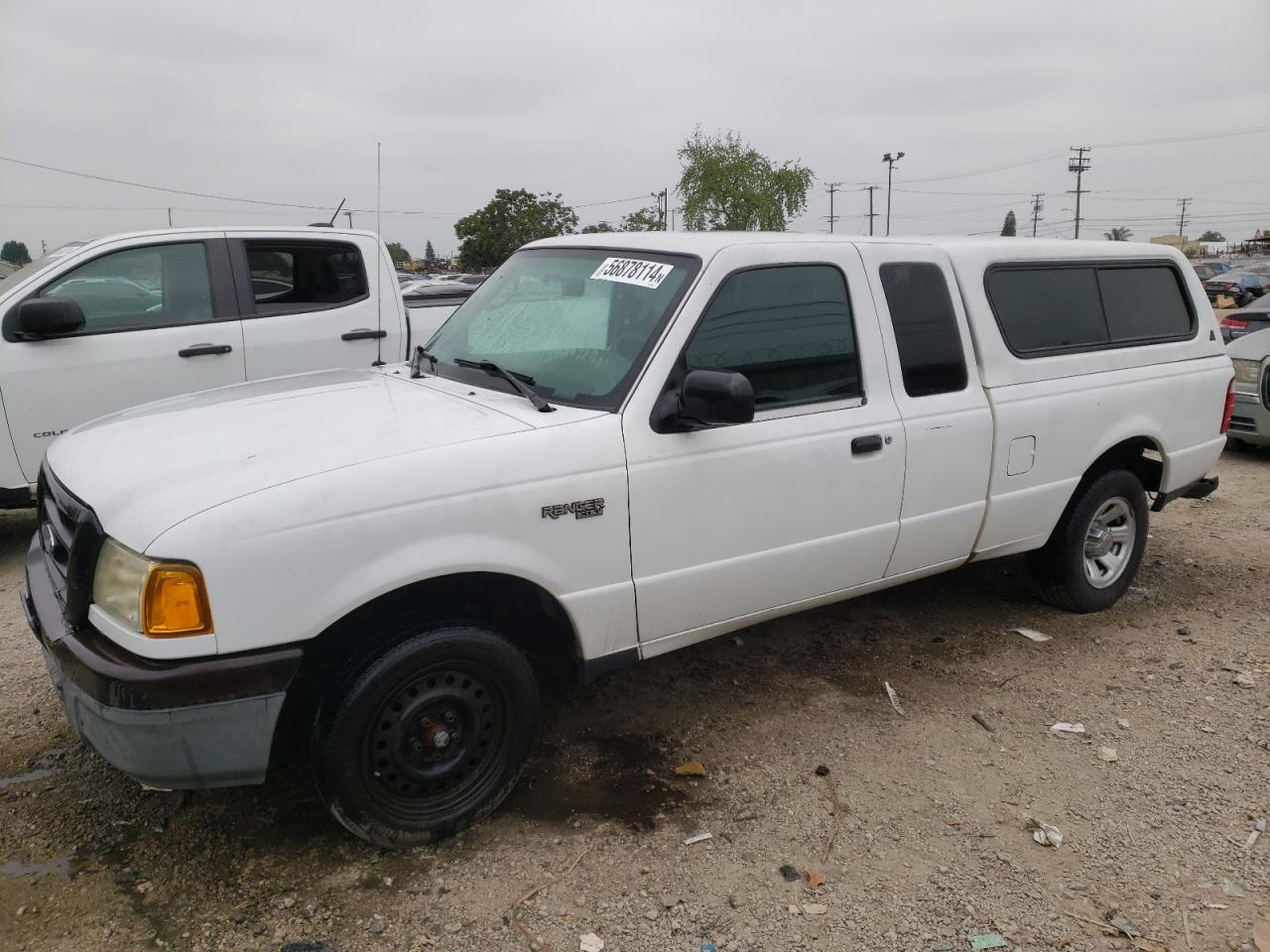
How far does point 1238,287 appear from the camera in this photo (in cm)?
3098

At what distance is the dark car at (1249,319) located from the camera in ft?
33.8

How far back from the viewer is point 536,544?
290cm

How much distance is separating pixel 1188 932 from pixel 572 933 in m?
1.76

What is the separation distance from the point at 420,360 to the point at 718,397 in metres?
1.55

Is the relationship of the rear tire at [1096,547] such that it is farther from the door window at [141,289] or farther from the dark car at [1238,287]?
the dark car at [1238,287]

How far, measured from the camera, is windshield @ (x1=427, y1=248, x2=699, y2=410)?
325 centimetres

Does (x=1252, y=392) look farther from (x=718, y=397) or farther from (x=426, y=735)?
(x=426, y=735)

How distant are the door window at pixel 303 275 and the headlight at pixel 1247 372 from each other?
24.5 ft

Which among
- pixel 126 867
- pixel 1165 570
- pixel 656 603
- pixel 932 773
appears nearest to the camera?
pixel 126 867

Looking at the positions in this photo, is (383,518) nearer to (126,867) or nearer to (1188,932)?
(126,867)

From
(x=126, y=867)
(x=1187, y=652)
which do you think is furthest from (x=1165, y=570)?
(x=126, y=867)

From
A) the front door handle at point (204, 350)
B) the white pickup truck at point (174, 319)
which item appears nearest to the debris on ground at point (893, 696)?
the white pickup truck at point (174, 319)

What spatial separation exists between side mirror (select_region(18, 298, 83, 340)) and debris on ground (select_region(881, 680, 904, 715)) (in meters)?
4.79

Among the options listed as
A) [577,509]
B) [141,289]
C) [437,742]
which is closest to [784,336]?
[577,509]
